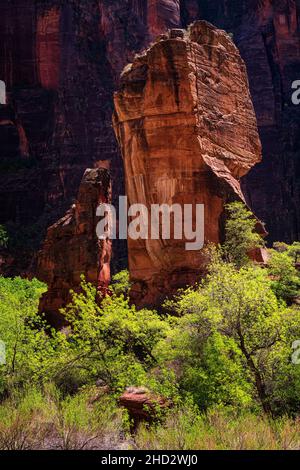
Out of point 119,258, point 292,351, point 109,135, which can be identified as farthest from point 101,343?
point 109,135

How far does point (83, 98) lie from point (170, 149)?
35563 mm

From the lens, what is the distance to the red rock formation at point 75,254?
23.3 m

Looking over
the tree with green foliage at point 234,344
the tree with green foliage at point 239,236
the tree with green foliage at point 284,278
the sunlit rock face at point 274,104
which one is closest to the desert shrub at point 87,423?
the tree with green foliage at point 234,344

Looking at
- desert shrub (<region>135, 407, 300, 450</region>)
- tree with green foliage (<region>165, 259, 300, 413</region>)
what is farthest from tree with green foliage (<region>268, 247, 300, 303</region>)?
desert shrub (<region>135, 407, 300, 450</region>)

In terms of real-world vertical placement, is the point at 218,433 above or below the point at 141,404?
below

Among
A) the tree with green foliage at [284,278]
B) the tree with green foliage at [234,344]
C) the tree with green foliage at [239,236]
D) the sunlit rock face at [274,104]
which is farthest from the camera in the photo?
the sunlit rock face at [274,104]

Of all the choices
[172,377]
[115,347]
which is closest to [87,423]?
[172,377]

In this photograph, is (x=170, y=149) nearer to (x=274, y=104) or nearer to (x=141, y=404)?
(x=141, y=404)

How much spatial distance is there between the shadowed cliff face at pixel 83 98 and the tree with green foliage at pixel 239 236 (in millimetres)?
31435

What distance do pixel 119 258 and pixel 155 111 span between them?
2740 cm

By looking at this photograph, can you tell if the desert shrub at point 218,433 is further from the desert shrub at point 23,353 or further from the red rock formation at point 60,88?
the red rock formation at point 60,88

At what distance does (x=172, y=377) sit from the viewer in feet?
44.4

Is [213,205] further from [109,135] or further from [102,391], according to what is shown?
[109,135]

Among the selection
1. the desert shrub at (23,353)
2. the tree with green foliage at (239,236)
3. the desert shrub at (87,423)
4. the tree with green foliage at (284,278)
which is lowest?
the desert shrub at (87,423)
